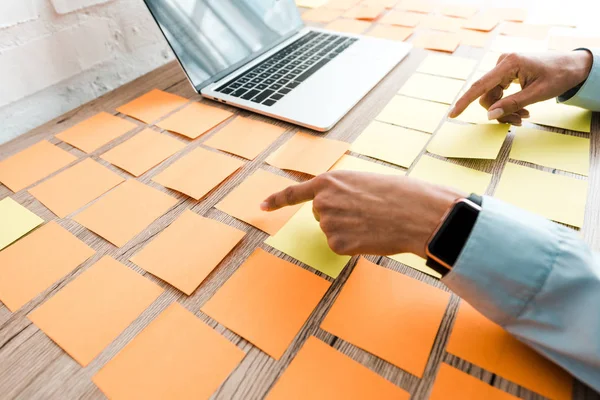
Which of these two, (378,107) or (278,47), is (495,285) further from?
(278,47)

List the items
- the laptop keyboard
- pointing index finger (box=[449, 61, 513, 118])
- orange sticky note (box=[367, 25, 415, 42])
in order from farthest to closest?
orange sticky note (box=[367, 25, 415, 42]), the laptop keyboard, pointing index finger (box=[449, 61, 513, 118])

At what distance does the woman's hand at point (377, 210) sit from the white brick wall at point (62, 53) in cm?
69

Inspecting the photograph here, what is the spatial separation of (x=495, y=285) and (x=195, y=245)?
1.22 ft

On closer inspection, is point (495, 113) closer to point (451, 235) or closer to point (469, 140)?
point (469, 140)

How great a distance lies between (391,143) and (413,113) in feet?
0.39

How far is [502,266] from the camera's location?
0.37m

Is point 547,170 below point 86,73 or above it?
below

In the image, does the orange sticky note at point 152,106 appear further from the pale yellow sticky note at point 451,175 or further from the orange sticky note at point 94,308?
the pale yellow sticky note at point 451,175

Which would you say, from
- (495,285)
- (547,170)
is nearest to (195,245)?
(495,285)

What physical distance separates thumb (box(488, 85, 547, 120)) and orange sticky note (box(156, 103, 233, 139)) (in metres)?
0.52

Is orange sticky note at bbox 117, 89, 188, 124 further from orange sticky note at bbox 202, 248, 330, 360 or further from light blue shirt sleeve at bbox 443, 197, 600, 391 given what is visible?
light blue shirt sleeve at bbox 443, 197, 600, 391

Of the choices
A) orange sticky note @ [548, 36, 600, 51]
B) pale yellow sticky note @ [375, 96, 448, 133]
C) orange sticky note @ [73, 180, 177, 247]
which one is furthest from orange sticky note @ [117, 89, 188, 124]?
orange sticky note @ [548, 36, 600, 51]

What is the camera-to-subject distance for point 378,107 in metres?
0.75

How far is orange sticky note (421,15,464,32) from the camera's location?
40.2 inches
